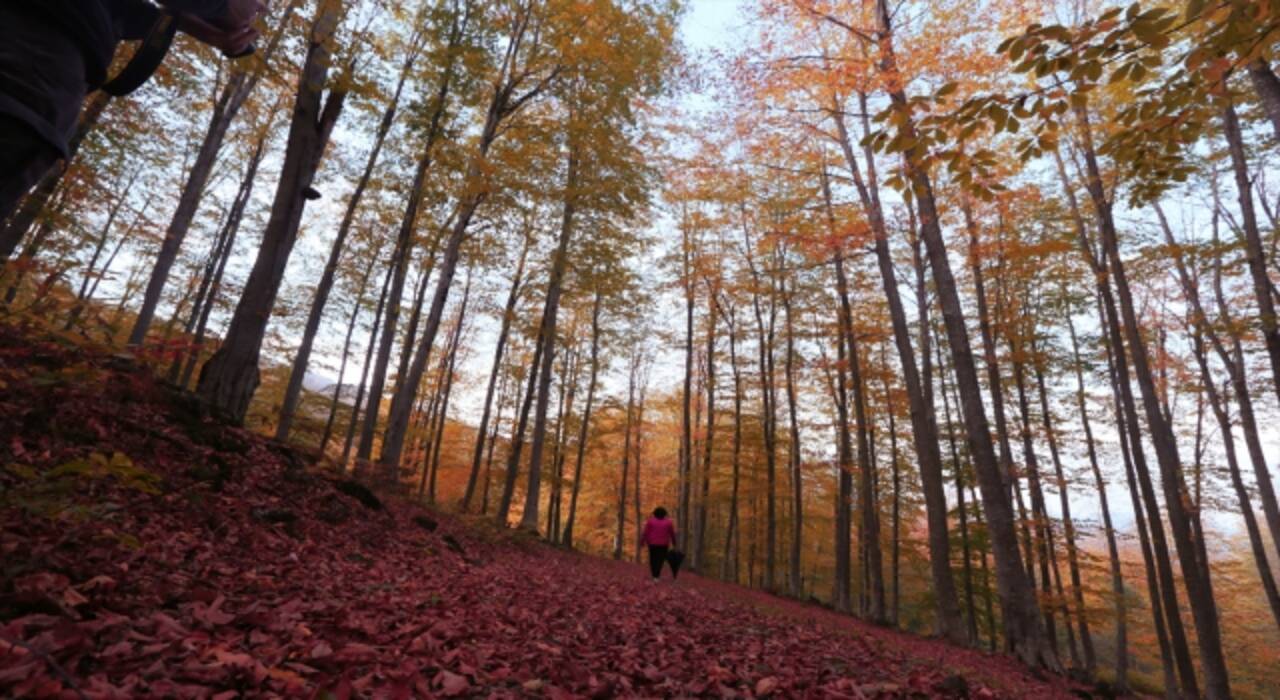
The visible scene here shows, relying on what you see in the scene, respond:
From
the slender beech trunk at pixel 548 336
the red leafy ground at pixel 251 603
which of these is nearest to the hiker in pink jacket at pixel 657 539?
the red leafy ground at pixel 251 603

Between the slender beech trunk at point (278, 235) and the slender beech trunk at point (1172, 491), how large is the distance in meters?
11.6

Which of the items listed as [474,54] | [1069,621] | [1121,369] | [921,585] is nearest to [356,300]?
[474,54]

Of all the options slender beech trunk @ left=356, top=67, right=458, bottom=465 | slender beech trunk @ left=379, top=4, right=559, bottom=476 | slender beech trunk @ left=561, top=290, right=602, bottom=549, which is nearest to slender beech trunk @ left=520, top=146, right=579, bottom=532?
slender beech trunk @ left=379, top=4, right=559, bottom=476

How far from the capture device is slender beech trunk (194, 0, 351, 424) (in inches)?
259

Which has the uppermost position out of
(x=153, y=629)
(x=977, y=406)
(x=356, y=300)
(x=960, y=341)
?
(x=356, y=300)

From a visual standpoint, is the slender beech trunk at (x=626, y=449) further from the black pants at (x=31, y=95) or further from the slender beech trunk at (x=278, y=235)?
the black pants at (x=31, y=95)

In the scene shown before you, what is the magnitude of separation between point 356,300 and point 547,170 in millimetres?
11524

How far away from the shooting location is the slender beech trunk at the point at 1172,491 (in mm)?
8953

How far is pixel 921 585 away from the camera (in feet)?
123

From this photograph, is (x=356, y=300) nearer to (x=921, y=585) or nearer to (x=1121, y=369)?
(x=1121, y=369)

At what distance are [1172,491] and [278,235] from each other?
15.3m

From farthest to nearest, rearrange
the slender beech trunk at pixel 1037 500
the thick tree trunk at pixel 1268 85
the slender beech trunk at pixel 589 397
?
1. the slender beech trunk at pixel 589 397
2. the slender beech trunk at pixel 1037 500
3. the thick tree trunk at pixel 1268 85

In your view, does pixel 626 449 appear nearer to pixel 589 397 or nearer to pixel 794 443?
pixel 589 397

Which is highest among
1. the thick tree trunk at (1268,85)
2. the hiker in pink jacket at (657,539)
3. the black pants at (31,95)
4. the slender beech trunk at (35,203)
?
A: the thick tree trunk at (1268,85)
